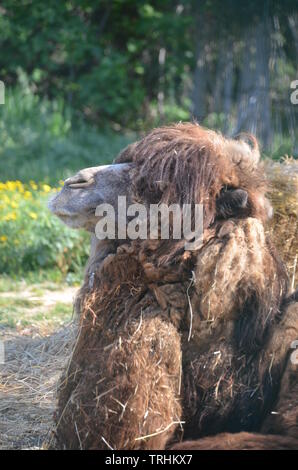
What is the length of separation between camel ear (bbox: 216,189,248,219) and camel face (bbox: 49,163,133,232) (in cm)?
40

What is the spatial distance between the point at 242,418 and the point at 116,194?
1.08 m

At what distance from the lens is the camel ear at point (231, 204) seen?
9.76ft

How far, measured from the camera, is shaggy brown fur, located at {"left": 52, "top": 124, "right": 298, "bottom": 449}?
2.84m

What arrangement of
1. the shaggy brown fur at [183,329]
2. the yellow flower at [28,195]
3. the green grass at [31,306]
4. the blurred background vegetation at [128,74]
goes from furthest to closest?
the blurred background vegetation at [128,74] → the yellow flower at [28,195] → the green grass at [31,306] → the shaggy brown fur at [183,329]

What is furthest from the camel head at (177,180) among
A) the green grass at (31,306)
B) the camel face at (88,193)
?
the green grass at (31,306)

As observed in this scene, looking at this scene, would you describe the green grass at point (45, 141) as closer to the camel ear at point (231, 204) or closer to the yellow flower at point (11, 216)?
the yellow flower at point (11, 216)

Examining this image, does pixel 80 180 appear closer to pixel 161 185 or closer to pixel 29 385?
pixel 161 185

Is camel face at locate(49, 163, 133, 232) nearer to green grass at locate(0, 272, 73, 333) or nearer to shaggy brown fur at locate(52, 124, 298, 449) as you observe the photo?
shaggy brown fur at locate(52, 124, 298, 449)

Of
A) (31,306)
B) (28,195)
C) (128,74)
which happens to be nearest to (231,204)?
(31,306)

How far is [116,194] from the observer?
10.3 feet

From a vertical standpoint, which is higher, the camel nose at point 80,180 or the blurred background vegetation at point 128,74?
the blurred background vegetation at point 128,74

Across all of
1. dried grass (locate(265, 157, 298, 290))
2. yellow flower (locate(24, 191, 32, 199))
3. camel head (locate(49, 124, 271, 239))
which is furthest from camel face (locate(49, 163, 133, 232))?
yellow flower (locate(24, 191, 32, 199))

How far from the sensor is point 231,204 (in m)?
3.00

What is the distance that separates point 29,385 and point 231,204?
6.58 feet
